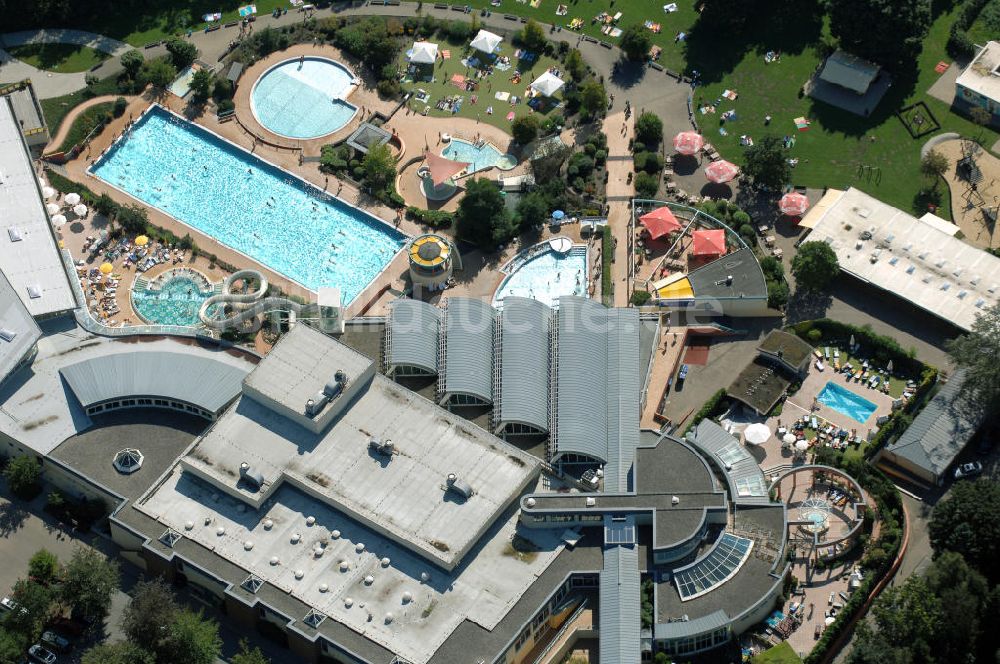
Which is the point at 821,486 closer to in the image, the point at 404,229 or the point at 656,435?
the point at 656,435

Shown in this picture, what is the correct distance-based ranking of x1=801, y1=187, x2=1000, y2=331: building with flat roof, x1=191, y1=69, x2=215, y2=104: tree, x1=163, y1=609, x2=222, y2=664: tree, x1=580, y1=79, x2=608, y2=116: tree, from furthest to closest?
x1=191, y1=69, x2=215, y2=104: tree
x1=580, y1=79, x2=608, y2=116: tree
x1=801, y1=187, x2=1000, y2=331: building with flat roof
x1=163, y1=609, x2=222, y2=664: tree

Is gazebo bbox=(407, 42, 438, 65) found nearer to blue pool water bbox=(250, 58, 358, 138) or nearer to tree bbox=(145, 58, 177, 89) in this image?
blue pool water bbox=(250, 58, 358, 138)

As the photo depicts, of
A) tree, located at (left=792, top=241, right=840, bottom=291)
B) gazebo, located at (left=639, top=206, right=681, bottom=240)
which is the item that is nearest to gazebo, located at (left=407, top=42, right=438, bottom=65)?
gazebo, located at (left=639, top=206, right=681, bottom=240)

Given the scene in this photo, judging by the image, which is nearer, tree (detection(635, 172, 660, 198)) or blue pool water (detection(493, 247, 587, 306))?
blue pool water (detection(493, 247, 587, 306))

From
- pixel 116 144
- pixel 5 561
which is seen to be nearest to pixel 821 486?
pixel 5 561

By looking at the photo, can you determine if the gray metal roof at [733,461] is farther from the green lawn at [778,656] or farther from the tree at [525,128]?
the tree at [525,128]

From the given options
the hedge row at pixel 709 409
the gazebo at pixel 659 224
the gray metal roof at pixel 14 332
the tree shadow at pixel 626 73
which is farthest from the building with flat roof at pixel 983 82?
the gray metal roof at pixel 14 332
